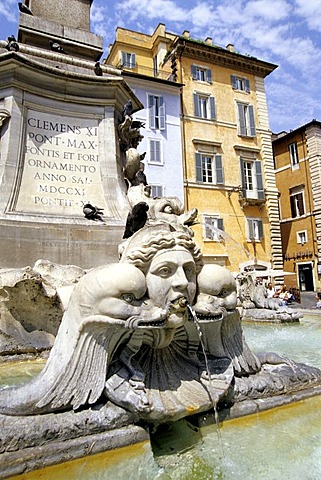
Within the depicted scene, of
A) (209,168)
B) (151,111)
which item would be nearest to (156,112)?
(151,111)

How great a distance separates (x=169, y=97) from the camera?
23.9 meters

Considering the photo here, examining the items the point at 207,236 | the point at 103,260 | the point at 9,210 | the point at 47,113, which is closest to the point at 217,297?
the point at 103,260

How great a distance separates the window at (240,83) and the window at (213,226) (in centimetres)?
1001

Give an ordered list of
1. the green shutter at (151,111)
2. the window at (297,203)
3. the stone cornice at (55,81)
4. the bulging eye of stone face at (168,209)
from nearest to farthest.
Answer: the bulging eye of stone face at (168,209)
the stone cornice at (55,81)
the green shutter at (151,111)
the window at (297,203)

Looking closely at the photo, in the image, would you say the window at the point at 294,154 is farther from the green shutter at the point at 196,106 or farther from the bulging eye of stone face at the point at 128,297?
the bulging eye of stone face at the point at 128,297

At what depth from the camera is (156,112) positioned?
23250 millimetres

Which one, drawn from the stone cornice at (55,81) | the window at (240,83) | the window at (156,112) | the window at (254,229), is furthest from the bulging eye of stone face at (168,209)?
the window at (240,83)

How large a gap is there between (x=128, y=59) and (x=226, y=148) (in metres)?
10.4

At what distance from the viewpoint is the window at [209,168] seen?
2367cm

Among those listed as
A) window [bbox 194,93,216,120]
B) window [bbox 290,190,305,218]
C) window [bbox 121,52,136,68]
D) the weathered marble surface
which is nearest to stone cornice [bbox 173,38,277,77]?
window [bbox 194,93,216,120]

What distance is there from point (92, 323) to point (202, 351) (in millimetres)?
845

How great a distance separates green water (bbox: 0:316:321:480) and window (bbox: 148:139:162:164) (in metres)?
21.0

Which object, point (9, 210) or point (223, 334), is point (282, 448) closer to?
point (223, 334)

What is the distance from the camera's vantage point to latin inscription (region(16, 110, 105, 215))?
16.8 ft
